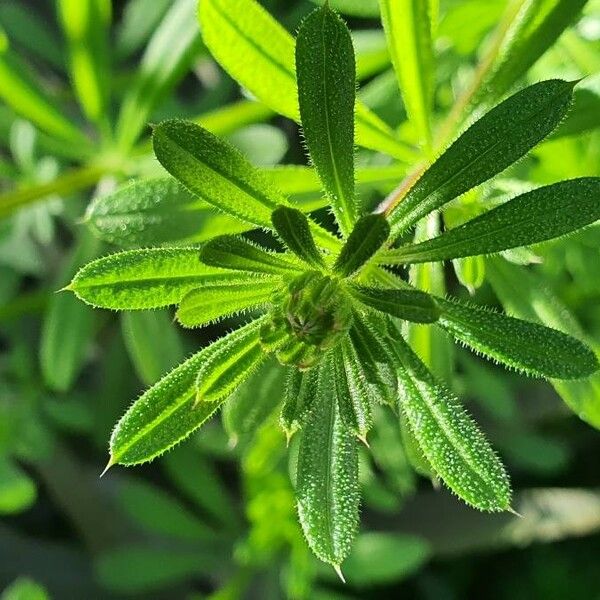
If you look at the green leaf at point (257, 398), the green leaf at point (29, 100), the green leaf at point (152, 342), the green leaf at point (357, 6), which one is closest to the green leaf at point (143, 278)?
the green leaf at point (257, 398)

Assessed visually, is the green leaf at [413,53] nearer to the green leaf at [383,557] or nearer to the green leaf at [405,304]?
the green leaf at [405,304]

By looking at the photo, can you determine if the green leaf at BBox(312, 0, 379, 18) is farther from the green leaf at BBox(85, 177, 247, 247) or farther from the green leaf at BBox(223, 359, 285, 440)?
the green leaf at BBox(223, 359, 285, 440)

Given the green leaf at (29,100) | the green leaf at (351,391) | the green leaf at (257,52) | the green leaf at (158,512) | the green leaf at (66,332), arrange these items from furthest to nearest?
the green leaf at (158,512), the green leaf at (66,332), the green leaf at (29,100), the green leaf at (257,52), the green leaf at (351,391)

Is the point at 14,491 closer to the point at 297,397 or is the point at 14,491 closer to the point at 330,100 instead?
the point at 297,397

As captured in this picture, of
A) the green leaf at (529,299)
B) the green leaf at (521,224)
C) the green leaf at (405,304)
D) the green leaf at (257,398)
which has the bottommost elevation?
the green leaf at (257,398)

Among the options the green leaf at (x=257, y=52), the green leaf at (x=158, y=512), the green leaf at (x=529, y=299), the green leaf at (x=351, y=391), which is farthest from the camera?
the green leaf at (x=158, y=512)

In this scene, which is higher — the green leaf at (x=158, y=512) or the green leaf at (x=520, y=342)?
the green leaf at (x=520, y=342)

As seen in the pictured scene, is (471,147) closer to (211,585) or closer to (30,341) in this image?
(30,341)
